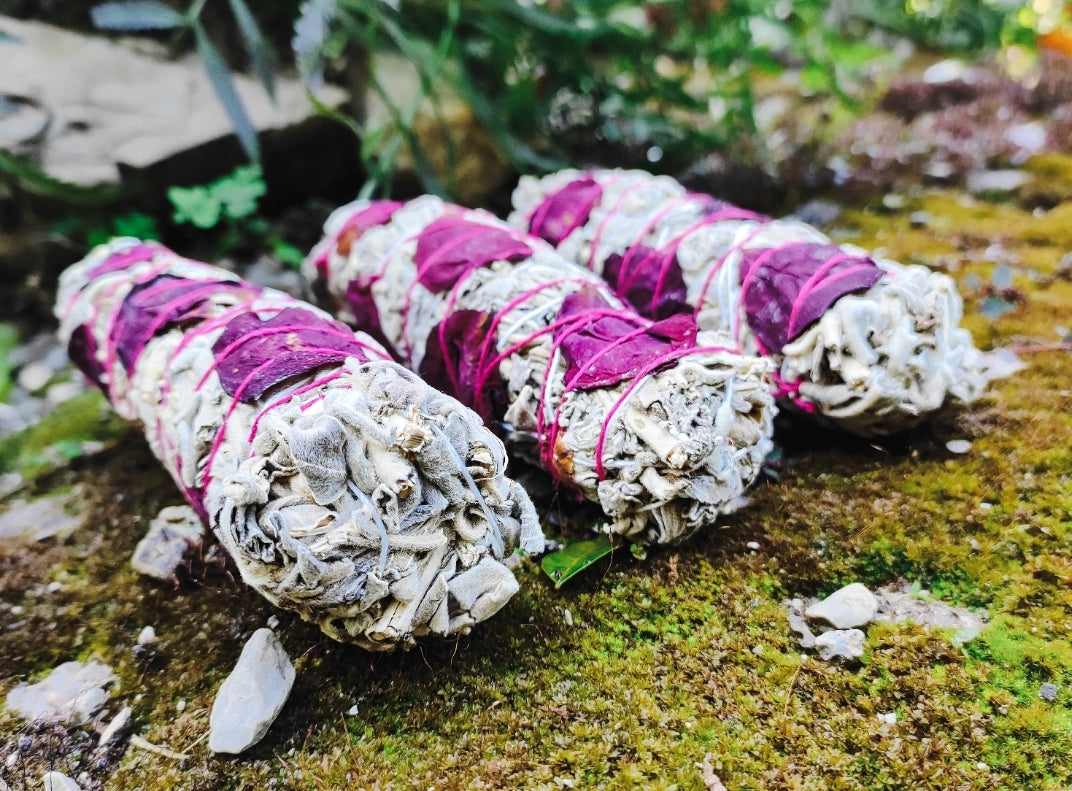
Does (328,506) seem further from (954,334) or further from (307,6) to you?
(307,6)

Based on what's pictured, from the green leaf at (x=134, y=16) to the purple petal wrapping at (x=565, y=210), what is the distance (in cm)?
154

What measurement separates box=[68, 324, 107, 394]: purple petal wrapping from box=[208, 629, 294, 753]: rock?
1.18m

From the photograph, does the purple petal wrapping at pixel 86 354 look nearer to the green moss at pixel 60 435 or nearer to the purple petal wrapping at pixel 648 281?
the green moss at pixel 60 435

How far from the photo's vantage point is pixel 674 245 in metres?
2.57

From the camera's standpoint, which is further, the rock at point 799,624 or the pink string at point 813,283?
the pink string at point 813,283

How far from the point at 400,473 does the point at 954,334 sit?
1683 mm

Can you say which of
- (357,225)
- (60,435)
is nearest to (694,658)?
(357,225)

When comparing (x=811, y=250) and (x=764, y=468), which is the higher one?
(x=811, y=250)

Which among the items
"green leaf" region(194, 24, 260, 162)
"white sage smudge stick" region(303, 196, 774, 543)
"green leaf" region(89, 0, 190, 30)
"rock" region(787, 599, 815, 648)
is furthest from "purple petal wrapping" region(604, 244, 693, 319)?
"green leaf" region(89, 0, 190, 30)

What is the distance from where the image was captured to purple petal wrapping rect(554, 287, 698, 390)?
2037 mm

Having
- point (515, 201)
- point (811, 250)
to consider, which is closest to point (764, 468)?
point (811, 250)

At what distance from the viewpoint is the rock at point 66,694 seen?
75.6 inches

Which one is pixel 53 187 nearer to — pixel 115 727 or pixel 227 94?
pixel 227 94

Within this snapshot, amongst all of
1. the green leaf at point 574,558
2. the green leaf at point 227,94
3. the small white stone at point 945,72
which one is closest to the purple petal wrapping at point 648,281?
the green leaf at point 574,558
